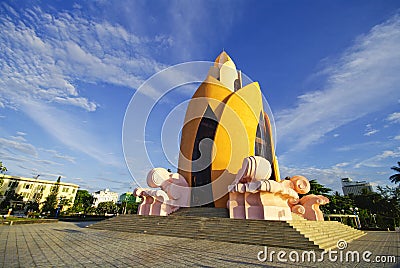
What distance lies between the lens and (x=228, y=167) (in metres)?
13.6

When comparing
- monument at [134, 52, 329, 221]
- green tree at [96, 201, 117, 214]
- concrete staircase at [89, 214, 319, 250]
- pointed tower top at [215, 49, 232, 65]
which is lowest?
concrete staircase at [89, 214, 319, 250]

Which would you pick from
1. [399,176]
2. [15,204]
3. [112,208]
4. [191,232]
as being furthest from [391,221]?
[15,204]

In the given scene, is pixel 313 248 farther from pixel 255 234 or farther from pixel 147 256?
pixel 147 256

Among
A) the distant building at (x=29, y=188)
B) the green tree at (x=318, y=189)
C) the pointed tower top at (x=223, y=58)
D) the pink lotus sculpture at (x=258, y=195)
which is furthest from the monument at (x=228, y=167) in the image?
the distant building at (x=29, y=188)

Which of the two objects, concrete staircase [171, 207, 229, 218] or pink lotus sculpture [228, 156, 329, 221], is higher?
pink lotus sculpture [228, 156, 329, 221]

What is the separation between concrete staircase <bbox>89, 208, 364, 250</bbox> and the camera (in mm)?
6363

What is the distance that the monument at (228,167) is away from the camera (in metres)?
9.57

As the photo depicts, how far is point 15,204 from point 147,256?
132 feet

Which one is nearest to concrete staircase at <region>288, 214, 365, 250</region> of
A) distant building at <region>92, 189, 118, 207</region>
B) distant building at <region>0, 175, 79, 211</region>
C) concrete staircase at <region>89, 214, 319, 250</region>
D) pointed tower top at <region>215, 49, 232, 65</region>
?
concrete staircase at <region>89, 214, 319, 250</region>

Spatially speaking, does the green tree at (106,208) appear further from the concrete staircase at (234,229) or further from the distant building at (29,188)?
the concrete staircase at (234,229)

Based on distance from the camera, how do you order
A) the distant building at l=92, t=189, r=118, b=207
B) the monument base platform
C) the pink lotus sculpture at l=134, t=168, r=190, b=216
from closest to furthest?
1. the monument base platform
2. the pink lotus sculpture at l=134, t=168, r=190, b=216
3. the distant building at l=92, t=189, r=118, b=207

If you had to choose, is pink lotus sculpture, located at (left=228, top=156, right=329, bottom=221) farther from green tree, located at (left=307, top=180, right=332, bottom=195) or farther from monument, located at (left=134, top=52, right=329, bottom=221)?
green tree, located at (left=307, top=180, right=332, bottom=195)

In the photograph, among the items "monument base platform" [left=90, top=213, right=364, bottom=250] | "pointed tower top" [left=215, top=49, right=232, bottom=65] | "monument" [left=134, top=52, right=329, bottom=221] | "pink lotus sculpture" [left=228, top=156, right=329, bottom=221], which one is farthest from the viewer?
"pointed tower top" [left=215, top=49, right=232, bottom=65]

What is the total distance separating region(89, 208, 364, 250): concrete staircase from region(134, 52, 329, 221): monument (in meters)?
1.55
